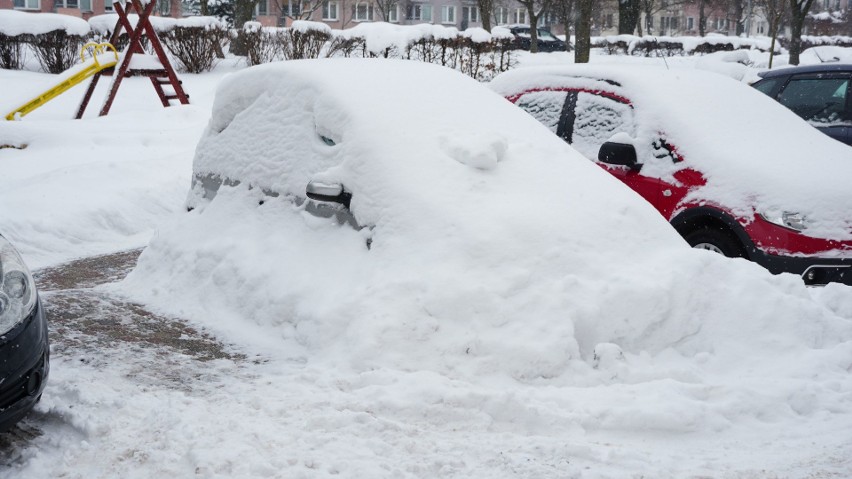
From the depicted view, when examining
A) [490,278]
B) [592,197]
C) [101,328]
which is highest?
[592,197]

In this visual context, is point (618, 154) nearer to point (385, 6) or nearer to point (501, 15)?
point (385, 6)

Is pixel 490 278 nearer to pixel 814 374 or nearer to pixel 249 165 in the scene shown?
pixel 814 374

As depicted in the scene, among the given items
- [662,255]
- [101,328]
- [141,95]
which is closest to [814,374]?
[662,255]

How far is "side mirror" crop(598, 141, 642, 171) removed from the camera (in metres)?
6.47

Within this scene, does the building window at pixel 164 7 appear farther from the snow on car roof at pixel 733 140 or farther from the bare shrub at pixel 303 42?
the snow on car roof at pixel 733 140

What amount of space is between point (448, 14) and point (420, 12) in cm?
305

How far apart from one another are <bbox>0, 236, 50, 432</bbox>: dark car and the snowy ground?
0.27m

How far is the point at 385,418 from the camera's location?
3861 mm

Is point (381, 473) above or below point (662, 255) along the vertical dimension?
below

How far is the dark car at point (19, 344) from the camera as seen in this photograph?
3391mm

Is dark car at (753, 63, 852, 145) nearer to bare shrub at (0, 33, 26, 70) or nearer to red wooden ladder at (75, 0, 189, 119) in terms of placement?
red wooden ladder at (75, 0, 189, 119)

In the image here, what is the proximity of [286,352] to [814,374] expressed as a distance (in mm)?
2693

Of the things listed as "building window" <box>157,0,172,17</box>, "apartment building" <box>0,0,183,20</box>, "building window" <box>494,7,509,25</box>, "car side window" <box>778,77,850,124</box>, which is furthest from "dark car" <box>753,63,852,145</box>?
"building window" <box>494,7,509,25</box>

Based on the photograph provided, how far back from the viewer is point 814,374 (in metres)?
4.37
